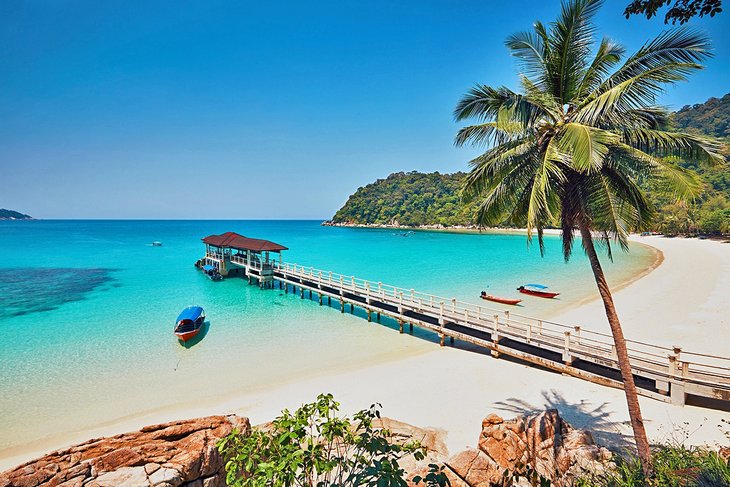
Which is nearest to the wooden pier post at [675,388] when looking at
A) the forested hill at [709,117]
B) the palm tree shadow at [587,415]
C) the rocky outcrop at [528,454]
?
the palm tree shadow at [587,415]

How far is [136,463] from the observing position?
488 centimetres

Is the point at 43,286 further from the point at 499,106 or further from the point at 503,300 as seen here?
the point at 499,106

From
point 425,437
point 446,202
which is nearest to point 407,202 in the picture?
point 446,202

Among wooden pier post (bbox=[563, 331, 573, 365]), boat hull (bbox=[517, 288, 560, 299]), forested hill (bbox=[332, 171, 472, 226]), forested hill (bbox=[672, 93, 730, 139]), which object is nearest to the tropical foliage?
wooden pier post (bbox=[563, 331, 573, 365])

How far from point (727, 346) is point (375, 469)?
60.5ft

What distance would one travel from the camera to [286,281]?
27.7 metres

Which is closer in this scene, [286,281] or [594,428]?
[594,428]

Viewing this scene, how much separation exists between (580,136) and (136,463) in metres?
8.10

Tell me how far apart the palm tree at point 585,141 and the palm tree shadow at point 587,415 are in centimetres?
220

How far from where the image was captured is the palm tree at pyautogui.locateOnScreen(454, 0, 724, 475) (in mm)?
5215

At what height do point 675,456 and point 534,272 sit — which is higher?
point 675,456

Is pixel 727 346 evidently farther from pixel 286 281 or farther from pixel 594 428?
pixel 286 281

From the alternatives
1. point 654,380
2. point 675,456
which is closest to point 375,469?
point 675,456

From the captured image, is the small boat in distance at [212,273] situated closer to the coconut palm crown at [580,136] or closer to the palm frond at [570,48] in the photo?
the coconut palm crown at [580,136]
